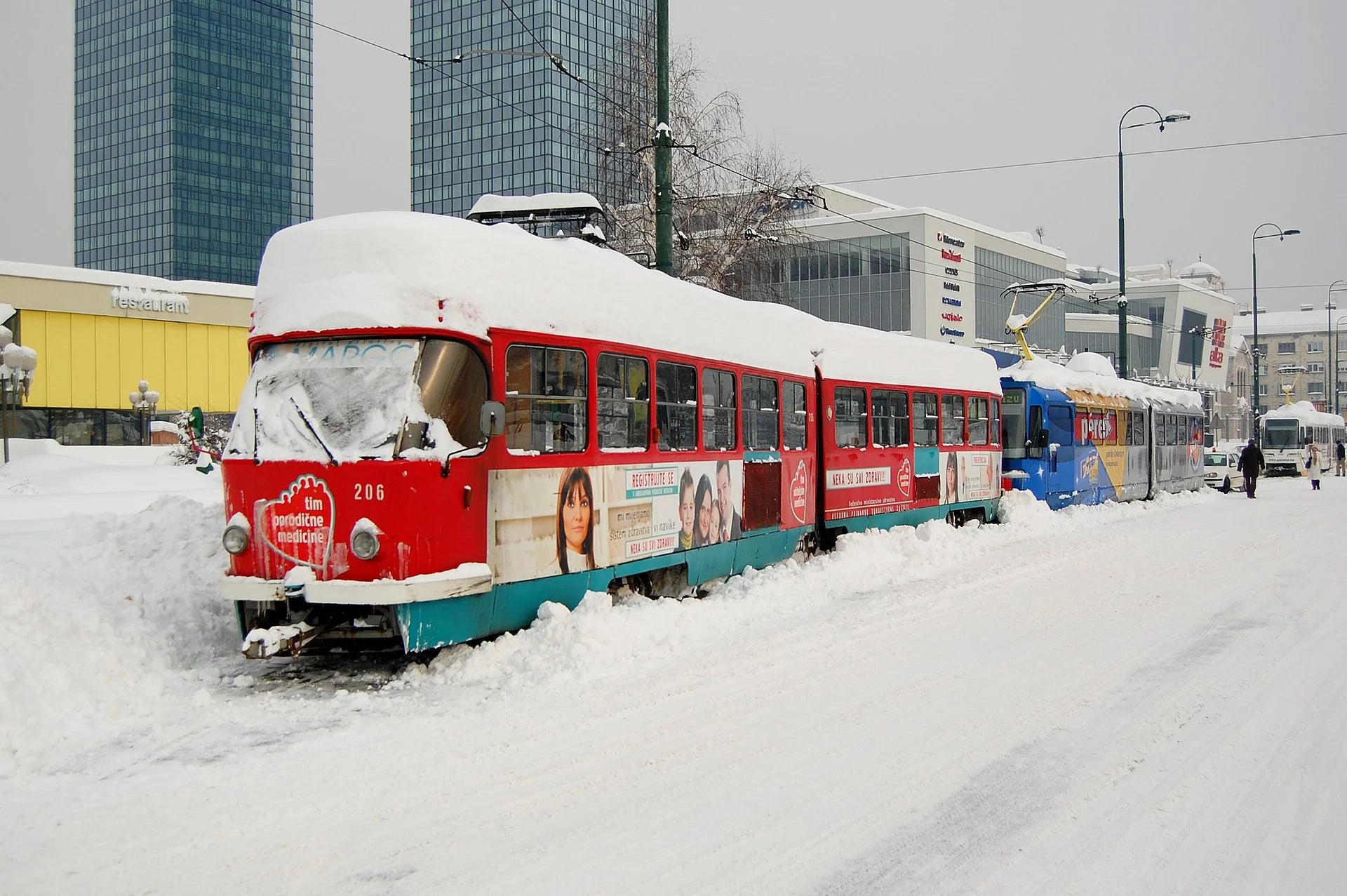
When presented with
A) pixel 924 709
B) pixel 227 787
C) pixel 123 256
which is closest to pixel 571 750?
pixel 227 787

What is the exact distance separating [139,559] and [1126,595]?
9.39 metres

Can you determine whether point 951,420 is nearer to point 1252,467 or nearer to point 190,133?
point 1252,467

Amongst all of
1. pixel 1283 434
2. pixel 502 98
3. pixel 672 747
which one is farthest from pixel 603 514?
pixel 502 98

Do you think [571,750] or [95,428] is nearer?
[571,750]

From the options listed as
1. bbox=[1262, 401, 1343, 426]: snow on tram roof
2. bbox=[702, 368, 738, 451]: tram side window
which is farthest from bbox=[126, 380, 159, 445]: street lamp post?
bbox=[1262, 401, 1343, 426]: snow on tram roof

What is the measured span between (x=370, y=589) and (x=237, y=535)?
1.21m

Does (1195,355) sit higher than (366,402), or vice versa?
(1195,355)

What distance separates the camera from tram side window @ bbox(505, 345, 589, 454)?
27.0 feet

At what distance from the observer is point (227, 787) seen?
5414mm

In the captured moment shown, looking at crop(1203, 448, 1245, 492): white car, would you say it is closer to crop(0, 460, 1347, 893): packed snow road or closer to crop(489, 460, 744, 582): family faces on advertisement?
crop(0, 460, 1347, 893): packed snow road

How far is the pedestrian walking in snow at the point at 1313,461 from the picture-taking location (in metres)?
38.7

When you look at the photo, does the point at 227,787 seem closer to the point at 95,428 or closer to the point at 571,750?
the point at 571,750

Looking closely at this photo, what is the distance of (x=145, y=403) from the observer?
40.8 meters

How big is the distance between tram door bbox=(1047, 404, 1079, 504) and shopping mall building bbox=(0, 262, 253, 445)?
3351 centimetres
